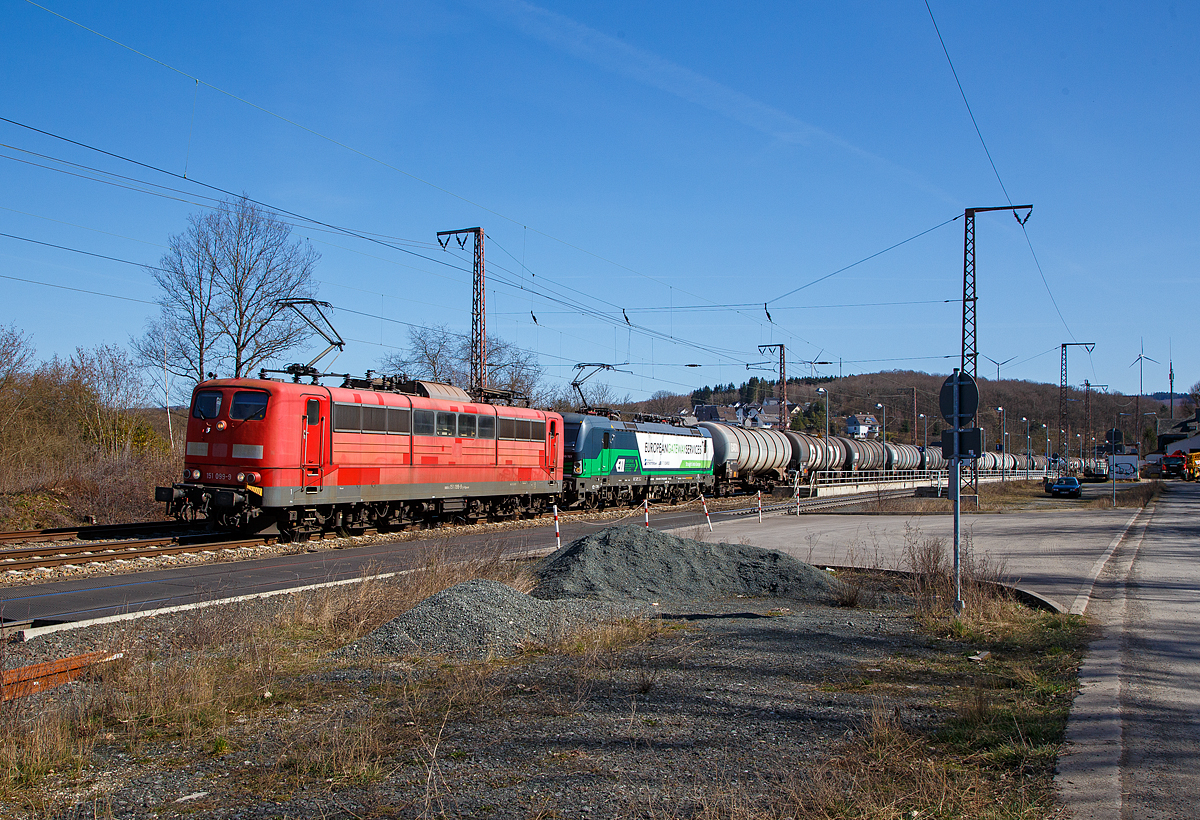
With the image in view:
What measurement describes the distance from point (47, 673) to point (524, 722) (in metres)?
4.32

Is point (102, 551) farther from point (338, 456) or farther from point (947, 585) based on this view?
point (947, 585)

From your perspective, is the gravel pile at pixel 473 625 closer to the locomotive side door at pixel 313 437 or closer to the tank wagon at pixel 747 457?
the locomotive side door at pixel 313 437

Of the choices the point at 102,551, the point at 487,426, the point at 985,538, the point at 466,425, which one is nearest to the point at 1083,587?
the point at 985,538

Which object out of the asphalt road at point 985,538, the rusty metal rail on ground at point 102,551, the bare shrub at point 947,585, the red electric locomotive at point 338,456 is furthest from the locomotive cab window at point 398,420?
the bare shrub at point 947,585

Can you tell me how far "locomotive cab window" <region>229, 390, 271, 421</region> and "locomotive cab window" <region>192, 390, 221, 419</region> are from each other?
1.57ft

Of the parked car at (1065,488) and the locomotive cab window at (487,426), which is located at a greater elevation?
the locomotive cab window at (487,426)

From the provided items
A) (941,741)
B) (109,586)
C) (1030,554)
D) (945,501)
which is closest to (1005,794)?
(941,741)

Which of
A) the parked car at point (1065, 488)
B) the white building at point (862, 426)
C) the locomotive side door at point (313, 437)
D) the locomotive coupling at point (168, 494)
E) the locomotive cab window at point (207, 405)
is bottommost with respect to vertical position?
the parked car at point (1065, 488)

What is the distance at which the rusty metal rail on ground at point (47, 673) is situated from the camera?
20.9 feet

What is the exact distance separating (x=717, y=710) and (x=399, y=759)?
7.72ft

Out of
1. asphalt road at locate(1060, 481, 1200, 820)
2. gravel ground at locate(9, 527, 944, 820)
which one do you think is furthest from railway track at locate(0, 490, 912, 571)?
asphalt road at locate(1060, 481, 1200, 820)

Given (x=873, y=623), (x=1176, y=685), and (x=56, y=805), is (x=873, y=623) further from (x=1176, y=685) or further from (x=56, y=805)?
(x=56, y=805)

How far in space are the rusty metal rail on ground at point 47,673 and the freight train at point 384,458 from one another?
10.4 meters

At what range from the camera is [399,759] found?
16.9 feet
